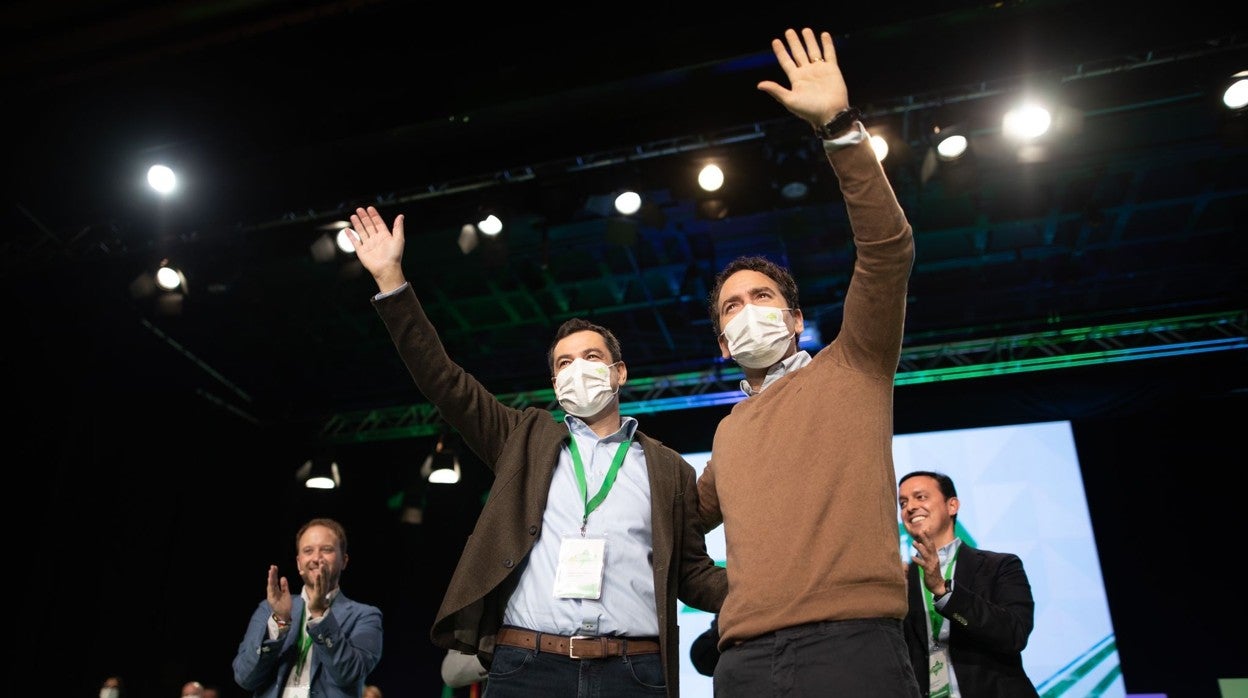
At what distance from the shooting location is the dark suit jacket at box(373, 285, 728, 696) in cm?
205

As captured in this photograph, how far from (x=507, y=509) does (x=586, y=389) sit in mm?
422

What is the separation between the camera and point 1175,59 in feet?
16.0

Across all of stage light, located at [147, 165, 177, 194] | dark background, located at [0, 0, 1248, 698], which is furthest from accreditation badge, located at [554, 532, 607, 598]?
stage light, located at [147, 165, 177, 194]

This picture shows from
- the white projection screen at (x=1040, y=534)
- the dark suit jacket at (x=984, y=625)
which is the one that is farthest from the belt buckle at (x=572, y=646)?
the white projection screen at (x=1040, y=534)

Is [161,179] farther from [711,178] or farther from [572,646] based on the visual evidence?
[572,646]

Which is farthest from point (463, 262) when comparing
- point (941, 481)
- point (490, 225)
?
point (941, 481)

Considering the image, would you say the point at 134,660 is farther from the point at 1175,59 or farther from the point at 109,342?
the point at 1175,59

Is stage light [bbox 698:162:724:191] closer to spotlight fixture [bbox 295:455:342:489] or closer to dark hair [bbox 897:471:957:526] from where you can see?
dark hair [bbox 897:471:957:526]

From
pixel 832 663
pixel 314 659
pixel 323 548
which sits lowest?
pixel 832 663

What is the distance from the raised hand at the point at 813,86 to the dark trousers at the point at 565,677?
4.21 feet

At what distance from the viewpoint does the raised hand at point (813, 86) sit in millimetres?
1778

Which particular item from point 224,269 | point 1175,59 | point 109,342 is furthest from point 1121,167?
point 109,342

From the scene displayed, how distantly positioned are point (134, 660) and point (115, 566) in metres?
0.84

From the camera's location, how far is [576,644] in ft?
6.52
